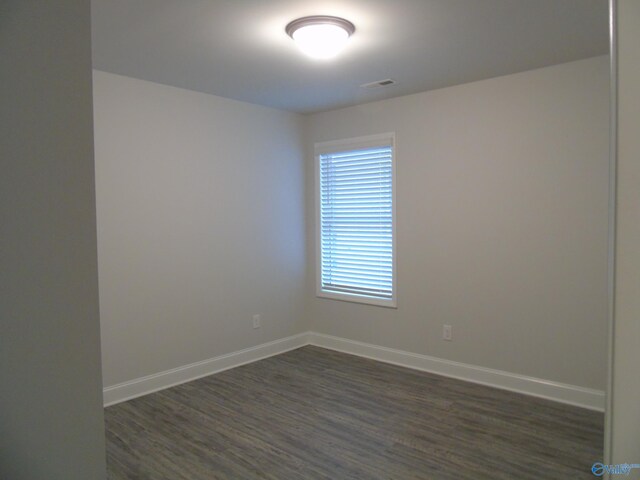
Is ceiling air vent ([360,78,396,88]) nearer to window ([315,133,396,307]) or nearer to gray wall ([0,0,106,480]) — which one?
window ([315,133,396,307])

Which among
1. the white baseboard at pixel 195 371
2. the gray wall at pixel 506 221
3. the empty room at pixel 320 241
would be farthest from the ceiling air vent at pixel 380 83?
the white baseboard at pixel 195 371

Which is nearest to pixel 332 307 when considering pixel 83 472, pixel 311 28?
pixel 311 28

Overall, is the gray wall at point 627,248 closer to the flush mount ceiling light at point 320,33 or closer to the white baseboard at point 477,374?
the flush mount ceiling light at point 320,33

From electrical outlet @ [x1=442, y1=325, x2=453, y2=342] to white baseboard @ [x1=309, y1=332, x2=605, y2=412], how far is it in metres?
0.20

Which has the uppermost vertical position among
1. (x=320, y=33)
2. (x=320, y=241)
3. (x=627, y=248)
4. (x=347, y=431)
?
(x=320, y=33)

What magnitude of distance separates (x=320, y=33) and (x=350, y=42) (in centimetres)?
32

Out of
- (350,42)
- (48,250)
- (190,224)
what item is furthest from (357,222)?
(48,250)

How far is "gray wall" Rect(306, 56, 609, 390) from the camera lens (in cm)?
321

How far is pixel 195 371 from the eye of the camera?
3939 millimetres

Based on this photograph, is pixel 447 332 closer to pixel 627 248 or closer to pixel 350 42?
pixel 350 42

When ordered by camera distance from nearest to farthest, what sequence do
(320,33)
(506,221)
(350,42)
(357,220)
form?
(320,33)
(350,42)
(506,221)
(357,220)

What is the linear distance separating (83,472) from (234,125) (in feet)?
11.7

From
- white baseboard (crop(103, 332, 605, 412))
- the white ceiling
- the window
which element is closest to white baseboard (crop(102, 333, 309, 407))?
white baseboard (crop(103, 332, 605, 412))

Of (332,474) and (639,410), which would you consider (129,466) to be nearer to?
(332,474)
